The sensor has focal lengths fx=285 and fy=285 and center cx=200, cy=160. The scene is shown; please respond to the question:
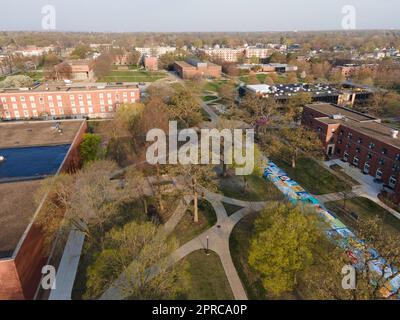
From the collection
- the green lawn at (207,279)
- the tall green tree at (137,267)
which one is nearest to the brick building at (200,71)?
the green lawn at (207,279)

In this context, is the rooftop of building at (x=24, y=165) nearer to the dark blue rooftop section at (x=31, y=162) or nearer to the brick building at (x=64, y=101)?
the dark blue rooftop section at (x=31, y=162)

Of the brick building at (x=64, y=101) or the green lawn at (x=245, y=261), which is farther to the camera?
the brick building at (x=64, y=101)

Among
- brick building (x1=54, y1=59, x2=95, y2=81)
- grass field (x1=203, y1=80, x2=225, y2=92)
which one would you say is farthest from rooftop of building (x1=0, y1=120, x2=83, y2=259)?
brick building (x1=54, y1=59, x2=95, y2=81)

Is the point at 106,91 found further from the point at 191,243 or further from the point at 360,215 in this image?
the point at 360,215

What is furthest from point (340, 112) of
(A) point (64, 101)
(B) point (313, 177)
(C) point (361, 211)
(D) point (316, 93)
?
(A) point (64, 101)

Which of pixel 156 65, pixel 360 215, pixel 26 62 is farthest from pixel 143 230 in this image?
pixel 26 62
